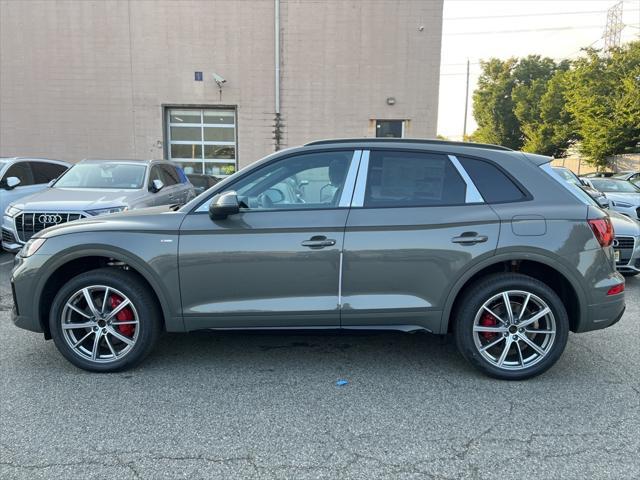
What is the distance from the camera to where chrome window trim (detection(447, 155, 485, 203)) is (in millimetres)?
3451

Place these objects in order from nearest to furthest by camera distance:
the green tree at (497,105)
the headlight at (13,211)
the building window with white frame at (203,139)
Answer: the headlight at (13,211) → the building window with white frame at (203,139) → the green tree at (497,105)

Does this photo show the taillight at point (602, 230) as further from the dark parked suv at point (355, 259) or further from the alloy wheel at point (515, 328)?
the alloy wheel at point (515, 328)

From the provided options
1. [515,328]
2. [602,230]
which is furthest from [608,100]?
[515,328]

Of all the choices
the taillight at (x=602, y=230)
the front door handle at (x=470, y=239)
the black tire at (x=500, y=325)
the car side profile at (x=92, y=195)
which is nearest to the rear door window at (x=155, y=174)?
the car side profile at (x=92, y=195)

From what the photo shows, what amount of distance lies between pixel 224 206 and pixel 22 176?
7.52 meters

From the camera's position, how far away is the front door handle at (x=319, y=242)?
334cm

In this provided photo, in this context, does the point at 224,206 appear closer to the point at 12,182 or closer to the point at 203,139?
the point at 12,182

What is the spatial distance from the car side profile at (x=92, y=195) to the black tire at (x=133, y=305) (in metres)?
2.86

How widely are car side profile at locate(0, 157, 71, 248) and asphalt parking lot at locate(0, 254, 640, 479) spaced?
4.97 m

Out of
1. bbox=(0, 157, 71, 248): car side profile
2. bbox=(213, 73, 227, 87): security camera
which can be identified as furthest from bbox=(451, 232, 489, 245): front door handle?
bbox=(213, 73, 227, 87): security camera

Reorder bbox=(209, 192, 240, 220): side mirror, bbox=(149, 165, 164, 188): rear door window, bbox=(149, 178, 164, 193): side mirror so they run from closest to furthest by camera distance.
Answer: bbox=(209, 192, 240, 220): side mirror < bbox=(149, 178, 164, 193): side mirror < bbox=(149, 165, 164, 188): rear door window

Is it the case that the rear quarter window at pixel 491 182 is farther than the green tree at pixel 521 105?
No

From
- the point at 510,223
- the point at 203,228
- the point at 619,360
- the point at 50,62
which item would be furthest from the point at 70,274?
the point at 50,62

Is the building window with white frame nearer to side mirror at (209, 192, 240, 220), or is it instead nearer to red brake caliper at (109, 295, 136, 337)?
red brake caliper at (109, 295, 136, 337)
